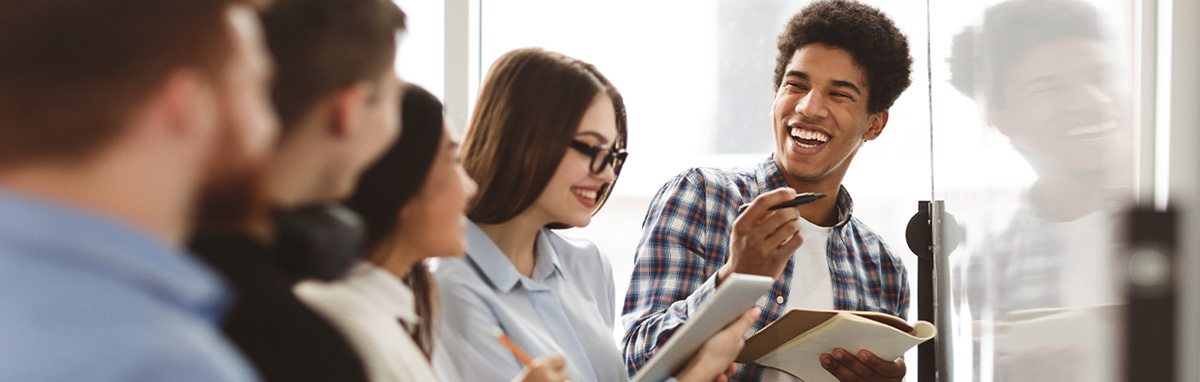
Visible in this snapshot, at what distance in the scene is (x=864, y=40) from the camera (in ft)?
7.00

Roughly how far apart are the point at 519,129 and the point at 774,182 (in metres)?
0.85

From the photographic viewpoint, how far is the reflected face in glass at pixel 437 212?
99 centimetres

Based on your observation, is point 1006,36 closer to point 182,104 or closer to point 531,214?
point 531,214

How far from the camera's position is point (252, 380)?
45cm

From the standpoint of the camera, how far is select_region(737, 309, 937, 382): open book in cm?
152

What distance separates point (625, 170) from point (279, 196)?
2.38 m

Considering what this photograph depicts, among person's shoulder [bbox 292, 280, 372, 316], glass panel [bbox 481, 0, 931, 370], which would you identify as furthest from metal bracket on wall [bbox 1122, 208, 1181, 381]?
glass panel [bbox 481, 0, 931, 370]

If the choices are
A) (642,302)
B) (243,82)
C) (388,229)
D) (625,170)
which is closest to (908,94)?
(625,170)

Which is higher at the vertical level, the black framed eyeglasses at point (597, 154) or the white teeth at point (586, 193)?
the black framed eyeglasses at point (597, 154)

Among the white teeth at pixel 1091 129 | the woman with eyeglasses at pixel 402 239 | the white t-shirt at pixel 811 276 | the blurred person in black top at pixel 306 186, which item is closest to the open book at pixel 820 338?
the white t-shirt at pixel 811 276

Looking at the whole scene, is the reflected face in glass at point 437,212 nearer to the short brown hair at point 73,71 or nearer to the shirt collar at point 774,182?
the short brown hair at point 73,71

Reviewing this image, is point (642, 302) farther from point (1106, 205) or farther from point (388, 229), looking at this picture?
point (1106, 205)

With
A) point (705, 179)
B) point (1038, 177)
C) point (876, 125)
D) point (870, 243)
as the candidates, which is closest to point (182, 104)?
point (1038, 177)

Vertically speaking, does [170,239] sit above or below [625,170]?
above
